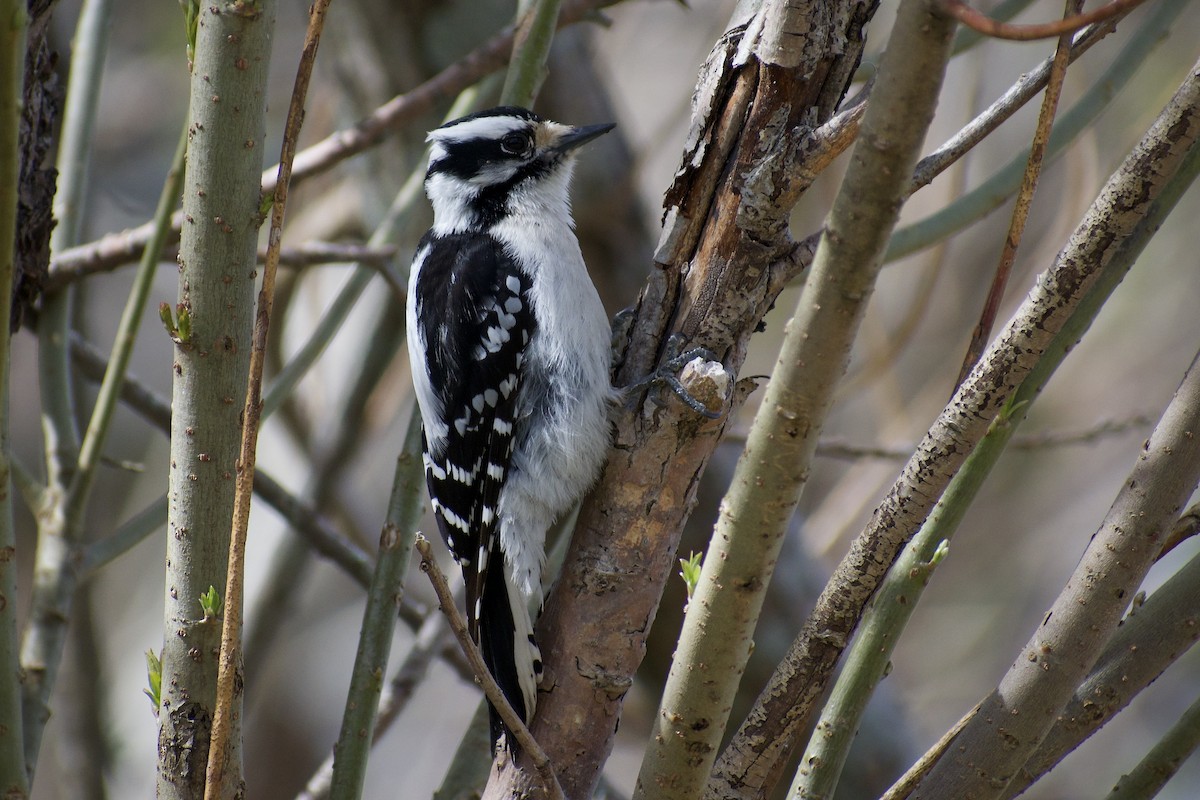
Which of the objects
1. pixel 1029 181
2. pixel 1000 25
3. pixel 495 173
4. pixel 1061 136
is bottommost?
pixel 1000 25

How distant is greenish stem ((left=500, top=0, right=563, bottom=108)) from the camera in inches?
103

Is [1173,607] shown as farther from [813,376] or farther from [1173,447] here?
[813,376]

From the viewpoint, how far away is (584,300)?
3.13 metres

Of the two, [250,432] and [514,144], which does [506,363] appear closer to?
[514,144]

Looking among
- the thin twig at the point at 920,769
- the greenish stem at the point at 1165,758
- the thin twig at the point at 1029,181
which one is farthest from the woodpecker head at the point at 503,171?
the greenish stem at the point at 1165,758

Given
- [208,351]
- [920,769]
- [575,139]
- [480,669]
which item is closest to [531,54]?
[575,139]

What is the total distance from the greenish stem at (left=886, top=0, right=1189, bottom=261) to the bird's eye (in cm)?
120

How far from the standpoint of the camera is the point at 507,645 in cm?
254

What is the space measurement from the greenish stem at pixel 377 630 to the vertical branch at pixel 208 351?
0.93 ft

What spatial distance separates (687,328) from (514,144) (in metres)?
1.32

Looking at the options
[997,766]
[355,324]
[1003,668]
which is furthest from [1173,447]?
[1003,668]

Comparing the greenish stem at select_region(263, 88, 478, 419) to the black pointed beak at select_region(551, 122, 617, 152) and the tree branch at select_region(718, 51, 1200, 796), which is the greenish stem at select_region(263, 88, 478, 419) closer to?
the black pointed beak at select_region(551, 122, 617, 152)

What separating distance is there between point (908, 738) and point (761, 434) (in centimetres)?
364

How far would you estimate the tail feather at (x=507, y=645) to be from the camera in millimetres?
2316
